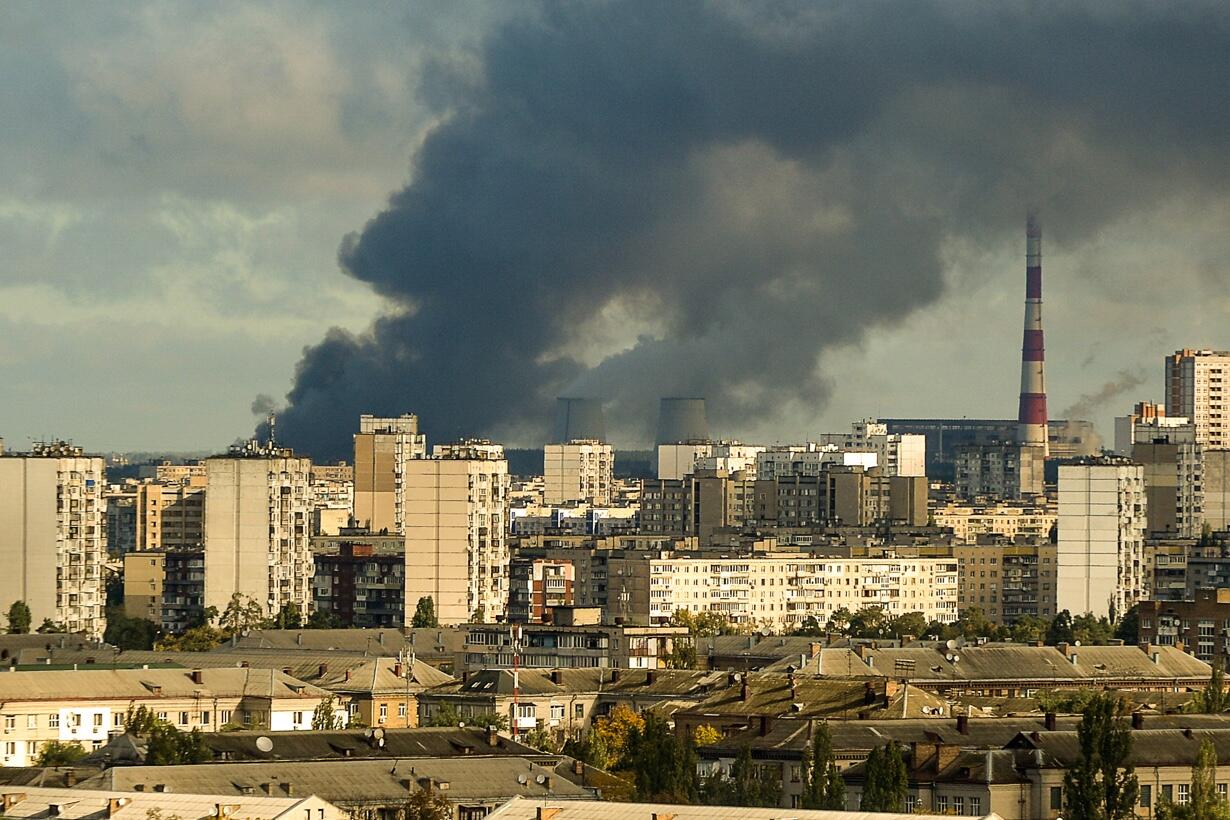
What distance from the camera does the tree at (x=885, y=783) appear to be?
58.6m

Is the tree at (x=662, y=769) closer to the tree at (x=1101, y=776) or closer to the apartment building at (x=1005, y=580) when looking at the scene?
the tree at (x=1101, y=776)

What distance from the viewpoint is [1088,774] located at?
58.3m

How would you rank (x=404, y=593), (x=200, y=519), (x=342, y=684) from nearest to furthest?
(x=342, y=684)
(x=404, y=593)
(x=200, y=519)

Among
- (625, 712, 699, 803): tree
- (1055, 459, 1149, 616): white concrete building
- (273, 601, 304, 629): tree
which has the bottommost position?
(273, 601, 304, 629): tree

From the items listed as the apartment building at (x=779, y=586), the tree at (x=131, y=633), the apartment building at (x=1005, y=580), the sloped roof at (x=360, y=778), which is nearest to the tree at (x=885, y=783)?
the sloped roof at (x=360, y=778)

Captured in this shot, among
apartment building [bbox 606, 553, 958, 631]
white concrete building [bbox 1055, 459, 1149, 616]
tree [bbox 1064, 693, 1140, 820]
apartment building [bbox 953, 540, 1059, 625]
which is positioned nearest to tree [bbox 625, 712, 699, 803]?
tree [bbox 1064, 693, 1140, 820]

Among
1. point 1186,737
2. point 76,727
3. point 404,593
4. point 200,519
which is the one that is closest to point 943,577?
point 404,593

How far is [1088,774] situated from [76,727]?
103 ft

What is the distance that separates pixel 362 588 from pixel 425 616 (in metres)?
20.2

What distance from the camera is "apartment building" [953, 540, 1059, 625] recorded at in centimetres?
17038

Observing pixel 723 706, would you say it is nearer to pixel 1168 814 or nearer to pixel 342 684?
pixel 342 684

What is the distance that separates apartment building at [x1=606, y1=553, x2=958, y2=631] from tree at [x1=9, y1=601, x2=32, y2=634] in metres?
A: 27.9

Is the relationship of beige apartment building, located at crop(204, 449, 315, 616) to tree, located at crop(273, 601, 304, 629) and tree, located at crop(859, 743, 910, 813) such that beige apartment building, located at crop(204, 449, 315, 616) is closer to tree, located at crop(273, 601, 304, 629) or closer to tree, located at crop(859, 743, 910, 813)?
tree, located at crop(273, 601, 304, 629)

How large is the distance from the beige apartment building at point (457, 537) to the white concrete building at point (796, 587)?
345 inches
